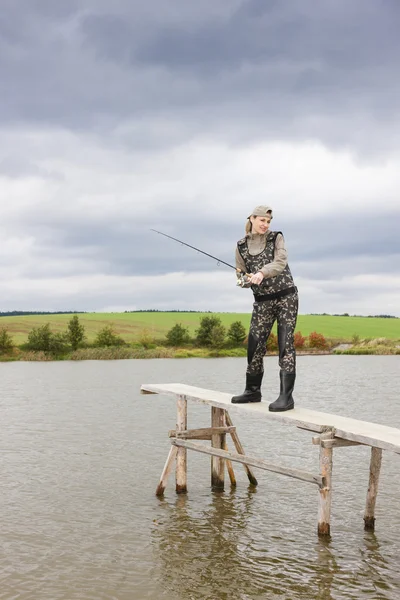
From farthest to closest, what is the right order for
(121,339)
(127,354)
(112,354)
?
(121,339), (112,354), (127,354)

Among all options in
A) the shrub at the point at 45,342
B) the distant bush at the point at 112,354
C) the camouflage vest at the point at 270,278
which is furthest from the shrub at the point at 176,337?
the camouflage vest at the point at 270,278

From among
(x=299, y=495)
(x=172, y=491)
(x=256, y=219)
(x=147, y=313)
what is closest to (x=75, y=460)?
(x=172, y=491)

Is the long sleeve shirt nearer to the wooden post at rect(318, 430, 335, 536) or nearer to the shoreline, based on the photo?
the wooden post at rect(318, 430, 335, 536)

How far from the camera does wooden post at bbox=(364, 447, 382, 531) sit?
32.2 feet

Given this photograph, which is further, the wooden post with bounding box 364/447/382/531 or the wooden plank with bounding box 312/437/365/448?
the wooden post with bounding box 364/447/382/531

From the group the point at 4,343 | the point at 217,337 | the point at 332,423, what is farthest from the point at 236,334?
the point at 332,423

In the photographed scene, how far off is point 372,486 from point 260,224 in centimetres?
396

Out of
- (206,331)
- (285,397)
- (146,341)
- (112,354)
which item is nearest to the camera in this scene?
(285,397)

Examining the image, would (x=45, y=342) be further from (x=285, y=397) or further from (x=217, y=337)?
(x=285, y=397)

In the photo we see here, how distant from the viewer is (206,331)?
297ft

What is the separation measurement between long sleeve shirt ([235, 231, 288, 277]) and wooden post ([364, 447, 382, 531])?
2754 mm

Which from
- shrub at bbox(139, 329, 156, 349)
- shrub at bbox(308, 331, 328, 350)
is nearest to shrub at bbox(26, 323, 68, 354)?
shrub at bbox(139, 329, 156, 349)

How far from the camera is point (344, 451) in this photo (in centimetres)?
1770

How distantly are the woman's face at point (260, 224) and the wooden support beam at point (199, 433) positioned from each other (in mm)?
3754
